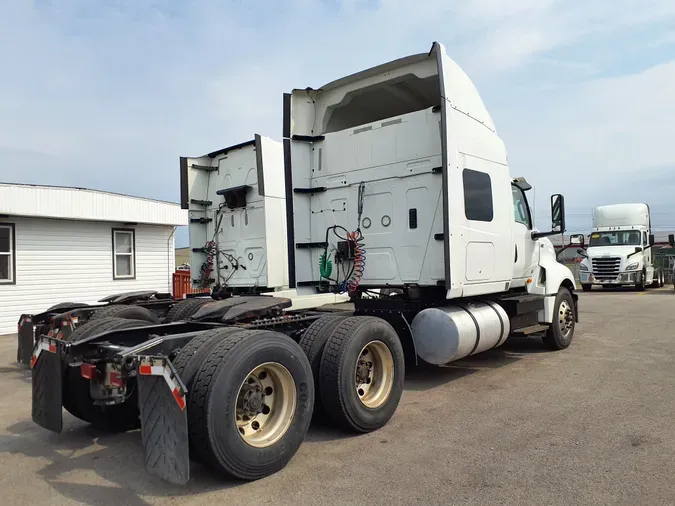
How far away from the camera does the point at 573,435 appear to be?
4.70 meters

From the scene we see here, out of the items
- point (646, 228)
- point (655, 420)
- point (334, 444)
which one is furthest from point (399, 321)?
point (646, 228)

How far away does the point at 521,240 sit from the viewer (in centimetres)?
828

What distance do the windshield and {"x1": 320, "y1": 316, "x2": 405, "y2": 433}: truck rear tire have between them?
21.3 meters

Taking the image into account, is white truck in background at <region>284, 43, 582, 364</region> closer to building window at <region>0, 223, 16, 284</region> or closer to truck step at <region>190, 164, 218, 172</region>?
truck step at <region>190, 164, 218, 172</region>

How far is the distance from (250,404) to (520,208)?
5945 mm

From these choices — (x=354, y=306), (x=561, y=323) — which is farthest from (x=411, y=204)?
(x=561, y=323)

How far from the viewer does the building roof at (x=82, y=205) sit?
1220 centimetres

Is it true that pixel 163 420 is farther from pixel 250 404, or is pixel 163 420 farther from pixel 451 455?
pixel 451 455

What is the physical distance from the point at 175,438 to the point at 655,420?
4391 millimetres

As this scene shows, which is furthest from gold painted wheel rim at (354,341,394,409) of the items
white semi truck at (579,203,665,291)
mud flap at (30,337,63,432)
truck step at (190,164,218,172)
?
white semi truck at (579,203,665,291)

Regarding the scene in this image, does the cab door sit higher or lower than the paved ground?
higher

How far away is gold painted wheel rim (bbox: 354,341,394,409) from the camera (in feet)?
16.8

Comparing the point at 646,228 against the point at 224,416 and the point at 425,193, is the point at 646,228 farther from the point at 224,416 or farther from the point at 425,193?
the point at 224,416

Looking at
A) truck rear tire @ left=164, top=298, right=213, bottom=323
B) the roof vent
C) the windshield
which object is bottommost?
truck rear tire @ left=164, top=298, right=213, bottom=323
